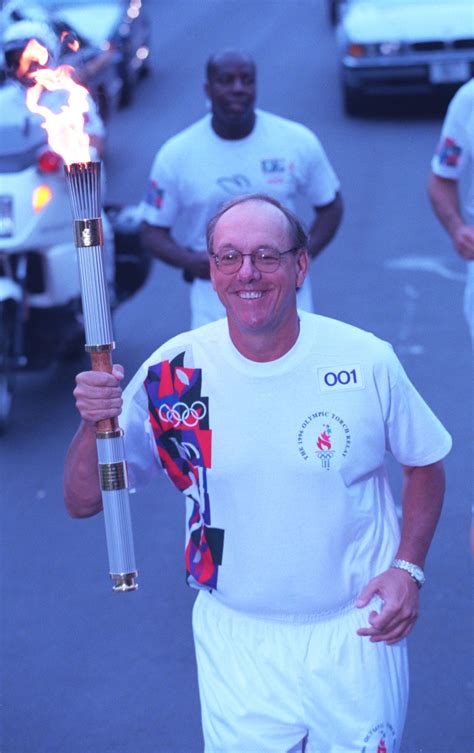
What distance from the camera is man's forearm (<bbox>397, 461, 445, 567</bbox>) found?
3305mm

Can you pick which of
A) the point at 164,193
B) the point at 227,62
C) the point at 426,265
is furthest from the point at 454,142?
the point at 426,265

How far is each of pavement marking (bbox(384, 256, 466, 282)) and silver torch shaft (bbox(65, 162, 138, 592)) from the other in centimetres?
749

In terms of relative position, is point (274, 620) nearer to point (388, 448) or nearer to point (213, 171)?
point (388, 448)

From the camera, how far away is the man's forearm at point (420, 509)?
130 inches

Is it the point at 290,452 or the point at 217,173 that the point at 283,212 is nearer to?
the point at 290,452

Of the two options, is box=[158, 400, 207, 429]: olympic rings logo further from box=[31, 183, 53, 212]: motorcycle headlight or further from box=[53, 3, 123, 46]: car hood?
box=[53, 3, 123, 46]: car hood

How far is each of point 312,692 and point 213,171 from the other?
318 cm

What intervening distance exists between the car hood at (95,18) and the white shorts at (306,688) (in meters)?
13.9

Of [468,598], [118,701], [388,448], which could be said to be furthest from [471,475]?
[388,448]

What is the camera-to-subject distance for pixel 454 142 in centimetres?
559

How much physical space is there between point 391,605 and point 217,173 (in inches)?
122

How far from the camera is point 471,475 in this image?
6711 millimetres

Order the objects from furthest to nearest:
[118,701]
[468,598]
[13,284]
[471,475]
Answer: [13,284], [471,475], [468,598], [118,701]

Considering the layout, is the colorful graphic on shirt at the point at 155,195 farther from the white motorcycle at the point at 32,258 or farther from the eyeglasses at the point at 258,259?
the eyeglasses at the point at 258,259
